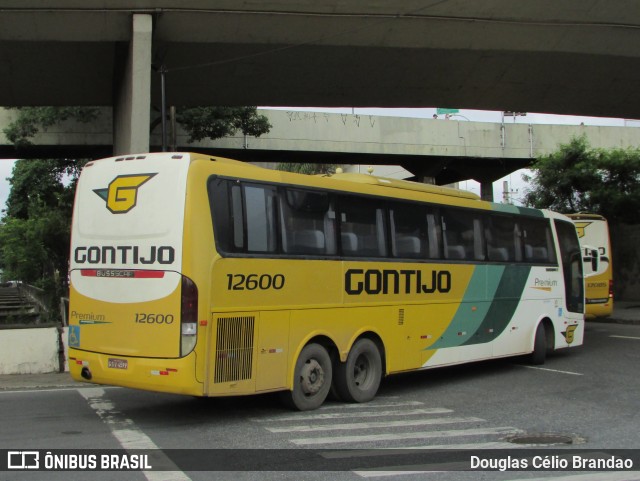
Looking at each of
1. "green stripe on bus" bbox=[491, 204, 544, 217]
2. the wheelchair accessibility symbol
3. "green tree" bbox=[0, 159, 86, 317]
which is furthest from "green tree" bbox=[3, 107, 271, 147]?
the wheelchair accessibility symbol

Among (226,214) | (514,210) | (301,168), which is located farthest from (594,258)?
(301,168)

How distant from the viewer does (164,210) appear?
8.09 metres

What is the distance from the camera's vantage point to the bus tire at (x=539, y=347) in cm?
1391

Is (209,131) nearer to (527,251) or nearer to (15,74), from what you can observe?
(15,74)

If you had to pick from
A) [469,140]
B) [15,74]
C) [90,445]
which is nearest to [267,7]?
[15,74]

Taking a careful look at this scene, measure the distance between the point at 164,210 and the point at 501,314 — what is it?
7.45 m

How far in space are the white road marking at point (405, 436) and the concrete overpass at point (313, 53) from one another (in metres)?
8.92

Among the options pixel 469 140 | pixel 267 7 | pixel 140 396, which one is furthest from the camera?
pixel 469 140

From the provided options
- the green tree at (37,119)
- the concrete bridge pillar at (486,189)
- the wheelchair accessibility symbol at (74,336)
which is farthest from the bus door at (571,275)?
the concrete bridge pillar at (486,189)

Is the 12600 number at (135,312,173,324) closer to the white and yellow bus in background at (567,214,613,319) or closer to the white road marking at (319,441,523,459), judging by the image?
the white road marking at (319,441,523,459)

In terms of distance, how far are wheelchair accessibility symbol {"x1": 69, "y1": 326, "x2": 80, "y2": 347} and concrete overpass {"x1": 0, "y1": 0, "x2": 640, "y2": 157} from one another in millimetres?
6399

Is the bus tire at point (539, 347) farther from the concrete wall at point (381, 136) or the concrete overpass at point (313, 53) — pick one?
the concrete wall at point (381, 136)

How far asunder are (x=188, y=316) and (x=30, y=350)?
253 inches

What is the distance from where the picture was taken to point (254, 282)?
8.51 m
